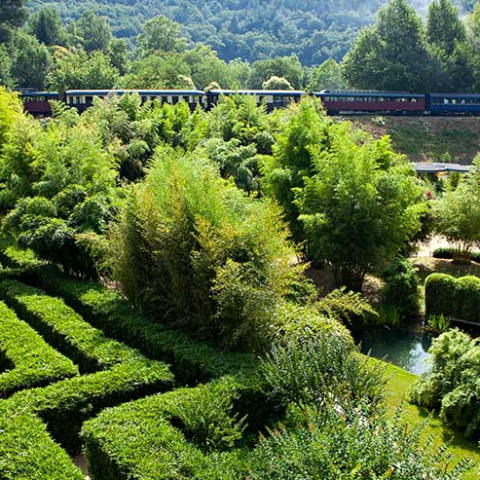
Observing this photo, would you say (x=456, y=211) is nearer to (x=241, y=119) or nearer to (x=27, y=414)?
(x=241, y=119)

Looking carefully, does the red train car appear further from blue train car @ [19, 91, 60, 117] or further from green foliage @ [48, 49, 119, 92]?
blue train car @ [19, 91, 60, 117]

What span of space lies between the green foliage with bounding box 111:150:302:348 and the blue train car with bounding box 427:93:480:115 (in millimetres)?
36426

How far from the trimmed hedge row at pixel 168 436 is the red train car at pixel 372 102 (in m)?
35.9

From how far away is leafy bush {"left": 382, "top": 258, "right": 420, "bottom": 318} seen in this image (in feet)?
47.9

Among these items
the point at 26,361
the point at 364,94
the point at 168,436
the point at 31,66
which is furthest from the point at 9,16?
the point at 168,436

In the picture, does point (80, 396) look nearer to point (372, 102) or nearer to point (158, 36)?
point (372, 102)

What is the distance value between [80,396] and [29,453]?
1368 millimetres

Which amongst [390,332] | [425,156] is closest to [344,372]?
[390,332]

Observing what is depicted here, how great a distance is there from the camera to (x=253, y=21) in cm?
12988

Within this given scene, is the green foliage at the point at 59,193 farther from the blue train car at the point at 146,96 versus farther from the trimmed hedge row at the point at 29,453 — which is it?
the blue train car at the point at 146,96

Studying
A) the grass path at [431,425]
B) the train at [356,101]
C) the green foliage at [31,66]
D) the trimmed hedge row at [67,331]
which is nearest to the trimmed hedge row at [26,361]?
the trimmed hedge row at [67,331]

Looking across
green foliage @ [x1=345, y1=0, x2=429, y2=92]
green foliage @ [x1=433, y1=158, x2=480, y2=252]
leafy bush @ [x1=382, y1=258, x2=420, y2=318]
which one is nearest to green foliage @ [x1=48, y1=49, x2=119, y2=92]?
green foliage @ [x1=345, y1=0, x2=429, y2=92]

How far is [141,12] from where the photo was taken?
423 ft

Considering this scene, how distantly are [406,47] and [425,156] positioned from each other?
479 inches
